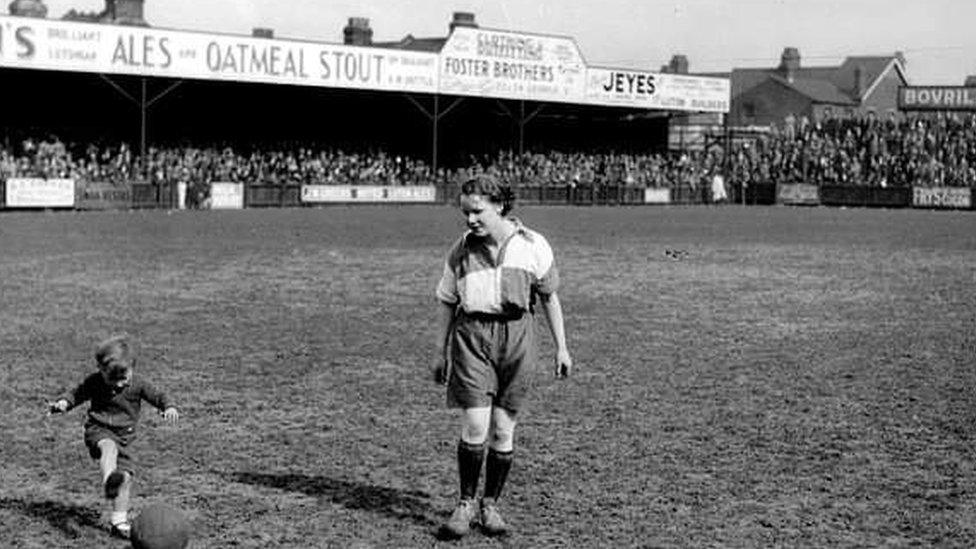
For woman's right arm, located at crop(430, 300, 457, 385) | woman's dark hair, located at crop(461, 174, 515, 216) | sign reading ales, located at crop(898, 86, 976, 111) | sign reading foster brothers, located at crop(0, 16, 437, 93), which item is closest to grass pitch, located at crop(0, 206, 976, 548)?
woman's right arm, located at crop(430, 300, 457, 385)

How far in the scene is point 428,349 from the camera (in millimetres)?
12680

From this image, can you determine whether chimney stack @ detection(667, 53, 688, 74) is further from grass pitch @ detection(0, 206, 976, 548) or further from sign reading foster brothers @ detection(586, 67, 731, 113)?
grass pitch @ detection(0, 206, 976, 548)

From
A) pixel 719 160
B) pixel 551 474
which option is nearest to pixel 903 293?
pixel 551 474

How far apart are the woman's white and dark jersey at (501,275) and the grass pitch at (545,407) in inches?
44.9

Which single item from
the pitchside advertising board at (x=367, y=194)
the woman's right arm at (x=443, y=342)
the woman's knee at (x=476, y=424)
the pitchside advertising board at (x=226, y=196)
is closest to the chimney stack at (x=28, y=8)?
the pitchside advertising board at (x=226, y=196)

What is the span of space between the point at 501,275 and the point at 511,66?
44.1 meters

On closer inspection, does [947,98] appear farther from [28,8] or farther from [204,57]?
[28,8]

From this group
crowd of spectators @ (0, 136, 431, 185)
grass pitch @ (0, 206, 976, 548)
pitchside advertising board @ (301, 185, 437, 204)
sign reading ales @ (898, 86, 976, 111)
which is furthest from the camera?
sign reading ales @ (898, 86, 976, 111)

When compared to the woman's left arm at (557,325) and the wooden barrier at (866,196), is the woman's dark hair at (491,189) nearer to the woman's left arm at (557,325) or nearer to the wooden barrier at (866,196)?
the woman's left arm at (557,325)

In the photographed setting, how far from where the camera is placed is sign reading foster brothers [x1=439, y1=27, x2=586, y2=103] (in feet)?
157

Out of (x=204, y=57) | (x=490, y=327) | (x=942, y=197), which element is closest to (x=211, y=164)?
(x=204, y=57)

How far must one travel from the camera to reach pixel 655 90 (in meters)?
56.0

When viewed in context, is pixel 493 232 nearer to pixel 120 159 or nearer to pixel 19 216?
pixel 19 216

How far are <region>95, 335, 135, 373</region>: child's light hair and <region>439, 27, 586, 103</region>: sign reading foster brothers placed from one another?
42.0 m
